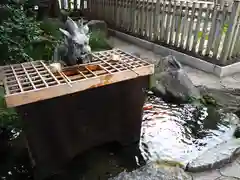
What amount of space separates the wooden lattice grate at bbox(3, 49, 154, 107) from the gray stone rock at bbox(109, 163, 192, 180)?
983 millimetres

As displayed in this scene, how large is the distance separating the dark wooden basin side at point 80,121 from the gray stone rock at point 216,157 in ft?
2.54

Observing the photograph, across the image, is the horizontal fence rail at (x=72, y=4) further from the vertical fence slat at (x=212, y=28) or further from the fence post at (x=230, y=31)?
the fence post at (x=230, y=31)

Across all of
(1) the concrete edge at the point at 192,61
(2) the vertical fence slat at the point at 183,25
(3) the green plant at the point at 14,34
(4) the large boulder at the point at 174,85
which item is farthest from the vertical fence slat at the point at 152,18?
(3) the green plant at the point at 14,34

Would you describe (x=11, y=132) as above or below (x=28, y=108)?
below

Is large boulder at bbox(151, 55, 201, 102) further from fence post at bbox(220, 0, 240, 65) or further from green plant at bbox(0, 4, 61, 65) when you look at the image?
green plant at bbox(0, 4, 61, 65)

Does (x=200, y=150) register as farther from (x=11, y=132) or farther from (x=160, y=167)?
(x=11, y=132)

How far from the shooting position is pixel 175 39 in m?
5.41

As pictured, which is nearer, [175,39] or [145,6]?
[175,39]

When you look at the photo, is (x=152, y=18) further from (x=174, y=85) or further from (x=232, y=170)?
(x=232, y=170)

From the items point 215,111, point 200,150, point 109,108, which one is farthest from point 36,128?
point 215,111

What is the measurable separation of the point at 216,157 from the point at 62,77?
5.95 ft

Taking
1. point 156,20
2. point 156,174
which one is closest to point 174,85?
point 156,174

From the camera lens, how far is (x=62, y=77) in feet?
6.82

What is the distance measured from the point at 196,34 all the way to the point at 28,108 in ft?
13.3
